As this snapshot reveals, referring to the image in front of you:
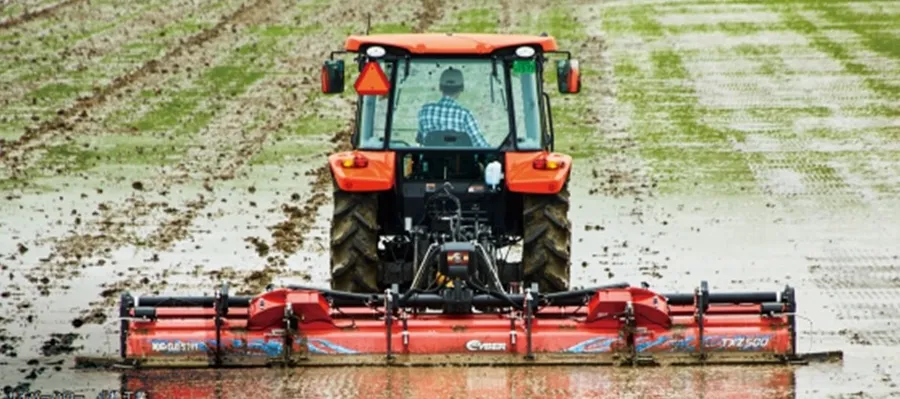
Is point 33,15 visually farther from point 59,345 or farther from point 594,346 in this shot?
point 594,346

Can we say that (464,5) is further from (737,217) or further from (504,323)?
(504,323)

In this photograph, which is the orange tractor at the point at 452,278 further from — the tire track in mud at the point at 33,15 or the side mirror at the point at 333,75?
the tire track in mud at the point at 33,15

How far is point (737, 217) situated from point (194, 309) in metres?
8.04

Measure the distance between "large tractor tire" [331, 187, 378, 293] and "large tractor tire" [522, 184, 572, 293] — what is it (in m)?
1.03

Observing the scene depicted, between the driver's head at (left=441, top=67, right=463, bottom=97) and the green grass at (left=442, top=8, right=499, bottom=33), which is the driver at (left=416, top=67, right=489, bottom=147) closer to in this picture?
the driver's head at (left=441, top=67, right=463, bottom=97)

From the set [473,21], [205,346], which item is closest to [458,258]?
[205,346]

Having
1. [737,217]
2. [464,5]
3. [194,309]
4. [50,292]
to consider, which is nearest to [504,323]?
[194,309]

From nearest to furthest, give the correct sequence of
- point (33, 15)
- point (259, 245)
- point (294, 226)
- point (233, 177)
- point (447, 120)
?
point (447, 120) < point (259, 245) < point (294, 226) < point (233, 177) < point (33, 15)

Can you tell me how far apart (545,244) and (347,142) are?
1105 centimetres

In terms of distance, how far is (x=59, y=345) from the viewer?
45.9 ft

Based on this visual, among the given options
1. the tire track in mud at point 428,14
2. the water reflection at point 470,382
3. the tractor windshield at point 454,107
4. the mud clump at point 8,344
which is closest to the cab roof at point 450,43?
the tractor windshield at point 454,107

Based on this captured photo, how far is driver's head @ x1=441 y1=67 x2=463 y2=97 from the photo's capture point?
1430cm

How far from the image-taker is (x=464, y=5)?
38594 millimetres

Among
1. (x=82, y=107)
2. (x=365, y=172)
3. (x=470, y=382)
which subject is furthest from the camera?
(x=82, y=107)
